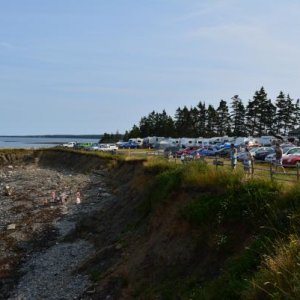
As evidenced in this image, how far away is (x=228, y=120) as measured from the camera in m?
120

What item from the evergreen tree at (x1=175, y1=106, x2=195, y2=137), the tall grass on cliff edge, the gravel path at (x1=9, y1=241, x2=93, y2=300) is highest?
the evergreen tree at (x1=175, y1=106, x2=195, y2=137)

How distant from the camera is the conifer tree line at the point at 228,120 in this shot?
109 m

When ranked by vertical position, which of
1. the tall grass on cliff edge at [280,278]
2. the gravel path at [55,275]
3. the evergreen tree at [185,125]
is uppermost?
the evergreen tree at [185,125]

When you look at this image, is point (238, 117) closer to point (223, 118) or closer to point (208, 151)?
point (223, 118)

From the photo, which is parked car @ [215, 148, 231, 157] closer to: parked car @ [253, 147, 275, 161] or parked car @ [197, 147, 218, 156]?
parked car @ [197, 147, 218, 156]

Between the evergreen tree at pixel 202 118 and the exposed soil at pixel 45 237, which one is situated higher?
the evergreen tree at pixel 202 118

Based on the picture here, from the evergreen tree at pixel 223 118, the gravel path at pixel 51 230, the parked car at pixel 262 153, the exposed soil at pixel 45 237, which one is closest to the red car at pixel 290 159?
the parked car at pixel 262 153

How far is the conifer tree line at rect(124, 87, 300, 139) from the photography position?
356 feet

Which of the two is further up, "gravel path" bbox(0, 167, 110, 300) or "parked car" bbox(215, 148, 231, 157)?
"parked car" bbox(215, 148, 231, 157)

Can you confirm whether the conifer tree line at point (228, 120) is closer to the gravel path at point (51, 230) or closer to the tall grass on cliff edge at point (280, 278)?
the gravel path at point (51, 230)

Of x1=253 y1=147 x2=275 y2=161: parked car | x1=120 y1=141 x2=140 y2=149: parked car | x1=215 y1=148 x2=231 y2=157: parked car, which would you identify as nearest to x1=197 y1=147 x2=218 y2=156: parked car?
x1=215 y1=148 x2=231 y2=157: parked car

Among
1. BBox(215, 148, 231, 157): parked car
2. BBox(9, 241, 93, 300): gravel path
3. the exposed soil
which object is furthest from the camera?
BBox(215, 148, 231, 157): parked car

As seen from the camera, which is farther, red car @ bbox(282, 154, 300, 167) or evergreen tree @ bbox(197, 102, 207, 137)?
evergreen tree @ bbox(197, 102, 207, 137)

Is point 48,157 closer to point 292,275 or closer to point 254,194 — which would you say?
point 254,194
